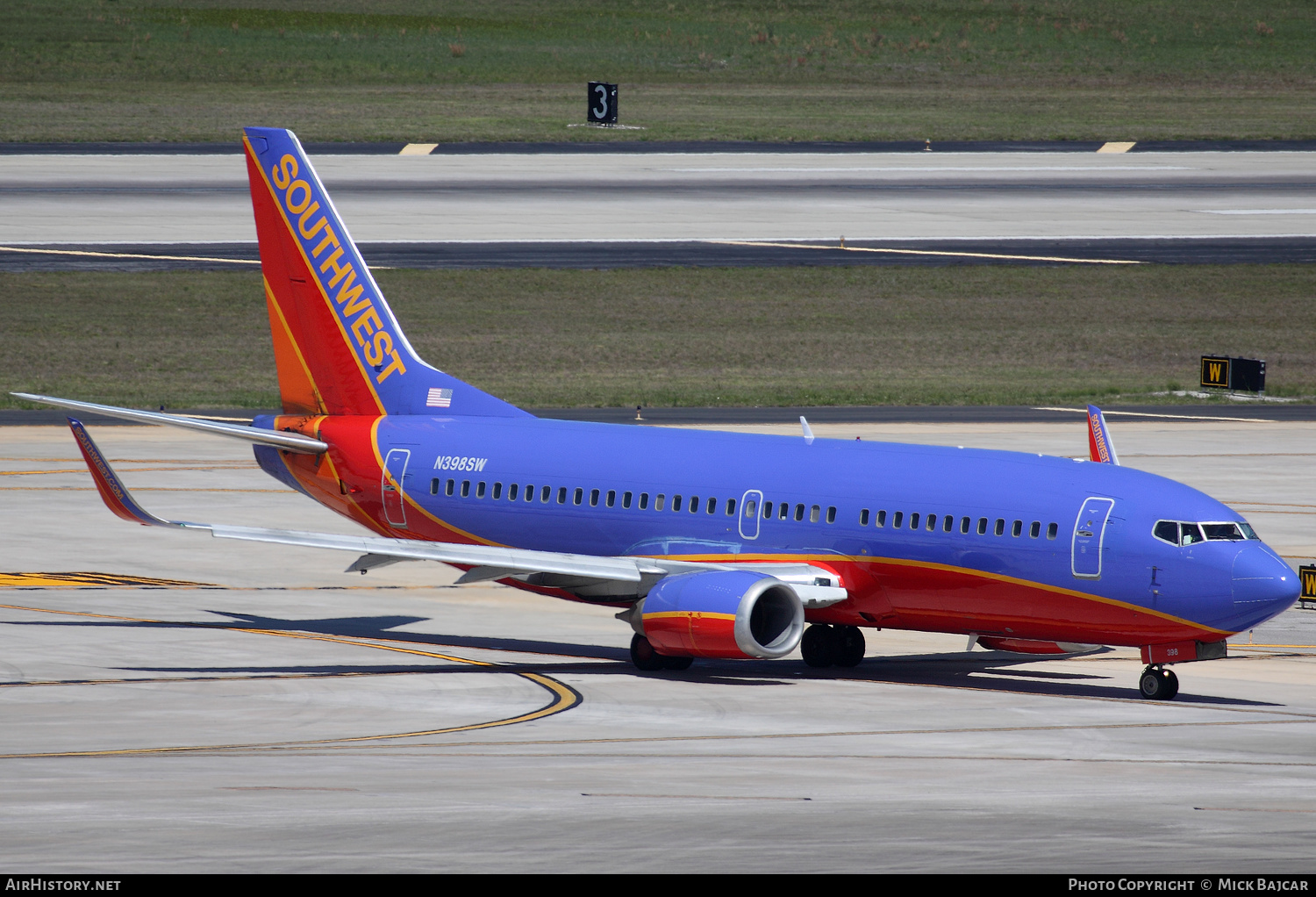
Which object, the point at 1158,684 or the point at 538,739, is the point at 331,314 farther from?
the point at 1158,684

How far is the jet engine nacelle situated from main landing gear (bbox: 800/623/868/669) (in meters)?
2.57

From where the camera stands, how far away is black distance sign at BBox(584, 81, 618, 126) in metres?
142

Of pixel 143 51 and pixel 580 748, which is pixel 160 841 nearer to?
pixel 580 748

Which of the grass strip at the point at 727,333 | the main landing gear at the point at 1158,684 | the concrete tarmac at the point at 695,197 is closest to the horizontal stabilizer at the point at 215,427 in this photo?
the main landing gear at the point at 1158,684

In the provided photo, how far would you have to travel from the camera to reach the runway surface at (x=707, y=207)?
10119cm

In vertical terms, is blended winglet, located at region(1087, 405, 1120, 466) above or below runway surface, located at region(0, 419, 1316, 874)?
above

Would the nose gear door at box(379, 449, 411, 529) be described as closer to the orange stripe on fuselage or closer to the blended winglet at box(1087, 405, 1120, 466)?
the orange stripe on fuselage

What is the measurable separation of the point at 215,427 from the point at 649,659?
1047 cm

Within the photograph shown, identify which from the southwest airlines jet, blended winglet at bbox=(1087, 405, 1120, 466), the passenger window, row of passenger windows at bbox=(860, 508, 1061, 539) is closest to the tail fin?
the southwest airlines jet

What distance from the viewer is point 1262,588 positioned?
34.5 meters

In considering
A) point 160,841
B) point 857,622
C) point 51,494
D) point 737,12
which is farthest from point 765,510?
point 737,12

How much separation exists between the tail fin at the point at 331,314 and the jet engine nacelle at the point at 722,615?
8284 millimetres

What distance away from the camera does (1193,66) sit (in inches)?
7067

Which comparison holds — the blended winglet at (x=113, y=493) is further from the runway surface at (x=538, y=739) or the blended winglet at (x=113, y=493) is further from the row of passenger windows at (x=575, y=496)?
the row of passenger windows at (x=575, y=496)
